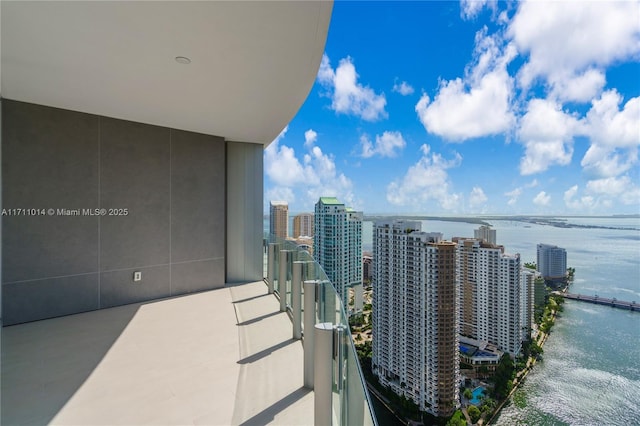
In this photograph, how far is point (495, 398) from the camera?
38.5 ft

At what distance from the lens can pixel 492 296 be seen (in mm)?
13438

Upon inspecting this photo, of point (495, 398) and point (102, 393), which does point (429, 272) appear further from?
point (102, 393)

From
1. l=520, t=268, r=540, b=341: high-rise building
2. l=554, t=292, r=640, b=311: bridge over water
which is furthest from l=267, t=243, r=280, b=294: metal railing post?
l=554, t=292, r=640, b=311: bridge over water

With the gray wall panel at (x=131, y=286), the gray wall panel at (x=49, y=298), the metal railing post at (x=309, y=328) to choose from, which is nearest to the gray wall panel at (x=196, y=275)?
the gray wall panel at (x=131, y=286)

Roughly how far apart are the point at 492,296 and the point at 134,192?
1531 cm

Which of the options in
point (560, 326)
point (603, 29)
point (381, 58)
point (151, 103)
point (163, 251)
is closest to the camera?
point (151, 103)

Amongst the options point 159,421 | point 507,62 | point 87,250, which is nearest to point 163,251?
point 87,250

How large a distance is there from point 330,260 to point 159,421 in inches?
373

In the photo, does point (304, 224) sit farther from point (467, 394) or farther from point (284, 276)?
point (284, 276)

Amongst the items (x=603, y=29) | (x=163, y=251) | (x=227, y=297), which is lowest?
(x=227, y=297)

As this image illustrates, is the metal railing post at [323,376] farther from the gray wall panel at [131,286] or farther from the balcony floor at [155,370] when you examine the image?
the gray wall panel at [131,286]

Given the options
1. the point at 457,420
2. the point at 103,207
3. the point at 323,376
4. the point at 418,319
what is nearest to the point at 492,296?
the point at 418,319

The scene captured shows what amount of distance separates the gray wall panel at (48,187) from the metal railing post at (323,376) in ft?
13.7

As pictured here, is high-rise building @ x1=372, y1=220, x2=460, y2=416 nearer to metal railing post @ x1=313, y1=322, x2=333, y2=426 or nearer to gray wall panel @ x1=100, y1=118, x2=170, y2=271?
gray wall panel @ x1=100, y1=118, x2=170, y2=271
